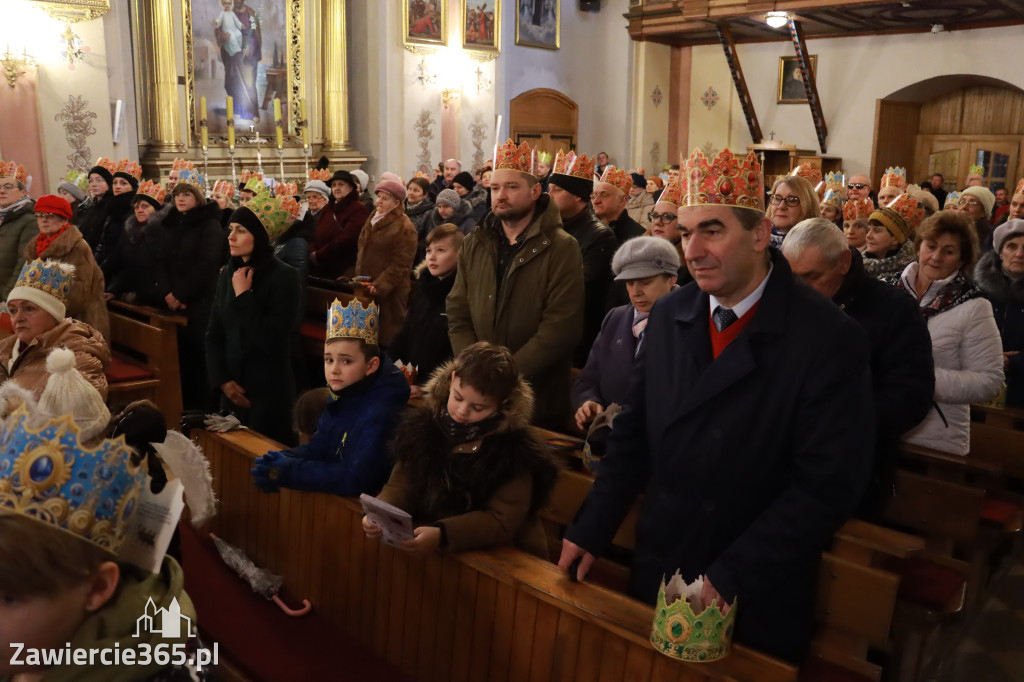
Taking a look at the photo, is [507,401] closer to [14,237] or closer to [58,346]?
[58,346]

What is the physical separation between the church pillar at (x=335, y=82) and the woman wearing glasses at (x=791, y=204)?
9.73 meters

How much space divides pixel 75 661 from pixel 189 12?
1188cm

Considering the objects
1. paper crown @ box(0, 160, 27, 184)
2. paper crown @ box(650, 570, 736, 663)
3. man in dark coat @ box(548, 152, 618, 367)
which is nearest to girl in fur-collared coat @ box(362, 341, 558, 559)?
paper crown @ box(650, 570, 736, 663)

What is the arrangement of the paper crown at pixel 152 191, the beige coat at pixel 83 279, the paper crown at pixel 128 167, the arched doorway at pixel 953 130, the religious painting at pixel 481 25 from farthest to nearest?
the religious painting at pixel 481 25, the arched doorway at pixel 953 130, the paper crown at pixel 128 167, the paper crown at pixel 152 191, the beige coat at pixel 83 279

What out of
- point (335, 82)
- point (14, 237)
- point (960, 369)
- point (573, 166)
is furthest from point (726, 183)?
point (335, 82)

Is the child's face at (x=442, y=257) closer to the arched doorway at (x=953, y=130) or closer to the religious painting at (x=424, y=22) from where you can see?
the religious painting at (x=424, y=22)

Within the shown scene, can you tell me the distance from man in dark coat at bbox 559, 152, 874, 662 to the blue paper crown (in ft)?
3.48

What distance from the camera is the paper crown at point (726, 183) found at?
2008mm

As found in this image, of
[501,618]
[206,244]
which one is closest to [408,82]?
[206,244]

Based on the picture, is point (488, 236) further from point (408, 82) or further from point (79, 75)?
point (408, 82)

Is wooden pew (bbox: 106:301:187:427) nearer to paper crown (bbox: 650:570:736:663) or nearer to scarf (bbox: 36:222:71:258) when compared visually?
scarf (bbox: 36:222:71:258)

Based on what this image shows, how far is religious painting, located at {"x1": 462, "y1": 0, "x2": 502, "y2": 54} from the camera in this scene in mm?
13930

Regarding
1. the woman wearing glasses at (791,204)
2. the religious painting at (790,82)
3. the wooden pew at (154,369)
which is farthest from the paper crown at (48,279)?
the religious painting at (790,82)

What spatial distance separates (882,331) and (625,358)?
0.85 metres
